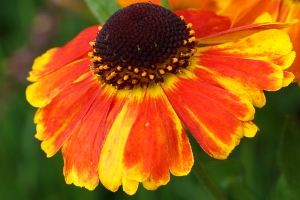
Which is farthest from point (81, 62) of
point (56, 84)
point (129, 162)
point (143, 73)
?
point (129, 162)

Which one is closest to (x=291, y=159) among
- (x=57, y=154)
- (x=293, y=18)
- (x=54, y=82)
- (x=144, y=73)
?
(x=293, y=18)

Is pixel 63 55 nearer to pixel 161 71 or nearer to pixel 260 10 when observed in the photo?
pixel 161 71

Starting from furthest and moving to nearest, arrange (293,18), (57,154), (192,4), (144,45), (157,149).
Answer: (57,154), (192,4), (293,18), (144,45), (157,149)

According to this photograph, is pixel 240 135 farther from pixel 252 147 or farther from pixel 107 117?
pixel 252 147

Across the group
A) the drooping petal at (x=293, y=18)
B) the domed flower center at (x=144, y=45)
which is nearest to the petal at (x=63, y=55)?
the domed flower center at (x=144, y=45)

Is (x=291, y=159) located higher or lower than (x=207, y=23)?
lower

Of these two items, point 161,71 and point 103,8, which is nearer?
point 161,71
